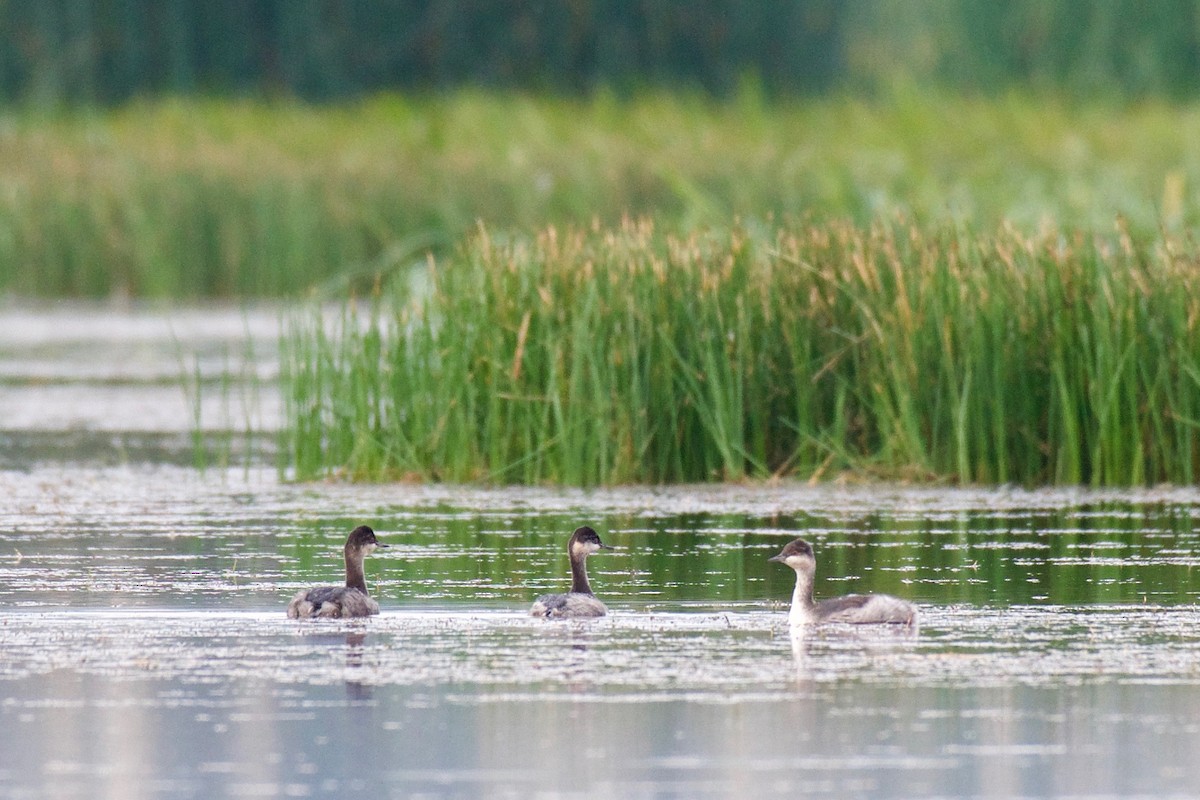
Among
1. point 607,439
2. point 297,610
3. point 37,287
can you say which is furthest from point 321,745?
point 37,287

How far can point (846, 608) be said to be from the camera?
23.1ft

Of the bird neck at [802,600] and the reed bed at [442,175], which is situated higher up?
the reed bed at [442,175]

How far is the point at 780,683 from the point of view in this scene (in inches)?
247

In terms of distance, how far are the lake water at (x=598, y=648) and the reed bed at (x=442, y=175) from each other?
9821 mm

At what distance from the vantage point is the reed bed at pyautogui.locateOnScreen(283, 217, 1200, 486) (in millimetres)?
10664

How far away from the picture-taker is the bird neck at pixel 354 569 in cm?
756

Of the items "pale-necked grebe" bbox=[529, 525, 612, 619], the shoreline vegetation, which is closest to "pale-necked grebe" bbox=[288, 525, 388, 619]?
"pale-necked grebe" bbox=[529, 525, 612, 619]

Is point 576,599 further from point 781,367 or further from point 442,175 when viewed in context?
point 442,175

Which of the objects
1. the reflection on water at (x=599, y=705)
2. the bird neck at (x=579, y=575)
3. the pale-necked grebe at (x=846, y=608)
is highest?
the bird neck at (x=579, y=575)

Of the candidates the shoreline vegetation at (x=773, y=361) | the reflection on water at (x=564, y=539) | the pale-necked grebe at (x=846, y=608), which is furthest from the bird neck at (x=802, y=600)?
the shoreline vegetation at (x=773, y=361)

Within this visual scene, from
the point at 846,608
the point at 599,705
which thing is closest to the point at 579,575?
the point at 846,608

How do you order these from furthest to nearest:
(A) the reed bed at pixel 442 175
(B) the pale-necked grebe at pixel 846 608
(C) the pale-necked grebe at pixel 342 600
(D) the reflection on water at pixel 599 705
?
(A) the reed bed at pixel 442 175, (C) the pale-necked grebe at pixel 342 600, (B) the pale-necked grebe at pixel 846 608, (D) the reflection on water at pixel 599 705

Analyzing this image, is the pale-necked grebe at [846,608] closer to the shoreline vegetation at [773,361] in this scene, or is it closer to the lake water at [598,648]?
the lake water at [598,648]

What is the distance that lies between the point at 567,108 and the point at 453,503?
66.9 feet
